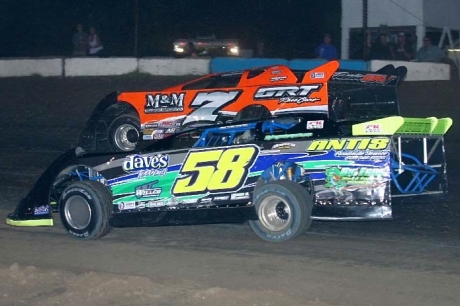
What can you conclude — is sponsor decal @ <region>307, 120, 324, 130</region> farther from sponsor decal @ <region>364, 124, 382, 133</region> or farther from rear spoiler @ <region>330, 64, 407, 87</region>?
rear spoiler @ <region>330, 64, 407, 87</region>

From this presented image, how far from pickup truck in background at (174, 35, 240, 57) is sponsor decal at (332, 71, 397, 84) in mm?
13930

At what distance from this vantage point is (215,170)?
8367mm

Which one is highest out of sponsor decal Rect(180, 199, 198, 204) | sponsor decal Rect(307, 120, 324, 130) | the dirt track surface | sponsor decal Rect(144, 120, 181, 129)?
sponsor decal Rect(144, 120, 181, 129)

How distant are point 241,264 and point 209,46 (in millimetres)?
21360

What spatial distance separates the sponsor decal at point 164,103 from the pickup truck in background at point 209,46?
42.0 ft

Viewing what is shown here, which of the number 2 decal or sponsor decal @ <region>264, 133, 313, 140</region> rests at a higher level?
the number 2 decal

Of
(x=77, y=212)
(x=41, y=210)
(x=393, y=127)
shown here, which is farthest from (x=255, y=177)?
(x=41, y=210)

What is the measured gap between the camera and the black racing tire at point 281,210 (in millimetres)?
8000

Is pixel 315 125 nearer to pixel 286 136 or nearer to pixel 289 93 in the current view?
pixel 286 136

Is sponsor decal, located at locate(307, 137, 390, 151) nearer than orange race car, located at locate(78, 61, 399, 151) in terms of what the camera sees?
Yes

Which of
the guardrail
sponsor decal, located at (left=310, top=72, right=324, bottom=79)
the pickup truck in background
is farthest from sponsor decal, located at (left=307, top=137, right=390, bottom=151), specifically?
the pickup truck in background

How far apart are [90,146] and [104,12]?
23.5 meters

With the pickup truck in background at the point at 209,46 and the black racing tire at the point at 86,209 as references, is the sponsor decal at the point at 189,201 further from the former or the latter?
the pickup truck in background at the point at 209,46

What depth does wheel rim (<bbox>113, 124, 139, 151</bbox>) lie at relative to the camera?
41.4 ft
